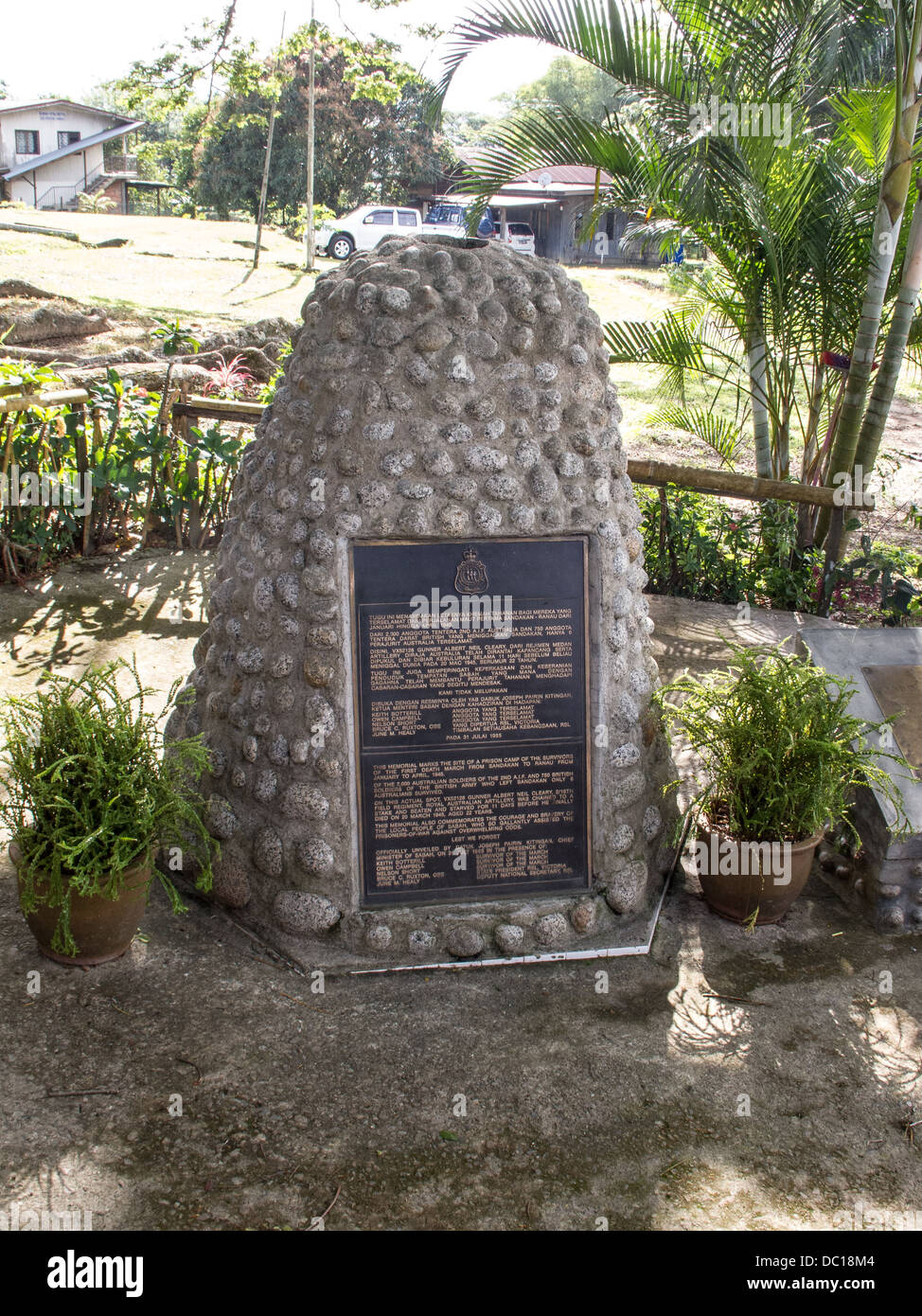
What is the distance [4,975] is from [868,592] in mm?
5858

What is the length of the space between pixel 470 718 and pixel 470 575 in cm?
51

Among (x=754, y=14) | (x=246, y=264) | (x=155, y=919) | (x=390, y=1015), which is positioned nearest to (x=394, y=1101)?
(x=390, y=1015)

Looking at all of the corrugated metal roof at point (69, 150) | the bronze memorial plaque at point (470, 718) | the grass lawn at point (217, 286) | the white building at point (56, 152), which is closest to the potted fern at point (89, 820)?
the bronze memorial plaque at point (470, 718)

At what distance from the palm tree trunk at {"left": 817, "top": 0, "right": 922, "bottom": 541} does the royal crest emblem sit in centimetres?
412

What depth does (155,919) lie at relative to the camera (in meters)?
3.85

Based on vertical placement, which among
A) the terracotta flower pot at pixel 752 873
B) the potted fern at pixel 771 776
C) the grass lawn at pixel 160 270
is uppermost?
the grass lawn at pixel 160 270

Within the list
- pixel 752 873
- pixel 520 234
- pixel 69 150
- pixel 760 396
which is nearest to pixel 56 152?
pixel 69 150

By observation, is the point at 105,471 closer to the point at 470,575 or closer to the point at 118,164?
the point at 470,575

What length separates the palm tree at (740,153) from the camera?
6.54m

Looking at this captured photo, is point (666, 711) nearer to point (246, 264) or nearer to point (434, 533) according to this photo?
point (434, 533)

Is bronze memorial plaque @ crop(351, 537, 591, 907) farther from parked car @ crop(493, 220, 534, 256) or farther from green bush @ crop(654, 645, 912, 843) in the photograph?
parked car @ crop(493, 220, 534, 256)

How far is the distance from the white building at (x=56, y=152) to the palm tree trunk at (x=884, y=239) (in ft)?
107

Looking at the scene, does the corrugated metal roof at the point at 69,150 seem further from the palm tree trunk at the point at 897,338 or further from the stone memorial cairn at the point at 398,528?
the stone memorial cairn at the point at 398,528

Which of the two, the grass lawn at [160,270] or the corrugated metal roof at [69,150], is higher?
the corrugated metal roof at [69,150]
